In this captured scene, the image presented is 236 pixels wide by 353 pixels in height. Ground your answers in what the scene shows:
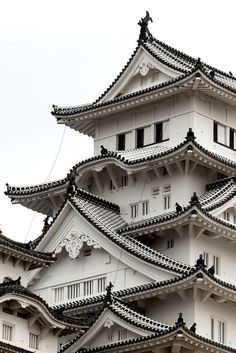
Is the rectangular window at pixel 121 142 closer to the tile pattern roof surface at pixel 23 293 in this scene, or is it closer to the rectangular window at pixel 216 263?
the rectangular window at pixel 216 263

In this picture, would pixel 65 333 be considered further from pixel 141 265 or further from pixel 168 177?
pixel 168 177

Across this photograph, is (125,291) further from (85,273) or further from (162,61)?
(162,61)

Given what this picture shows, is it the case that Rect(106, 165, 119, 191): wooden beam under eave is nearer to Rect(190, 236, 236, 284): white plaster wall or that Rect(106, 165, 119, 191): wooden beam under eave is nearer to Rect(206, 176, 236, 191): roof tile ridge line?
Rect(206, 176, 236, 191): roof tile ridge line

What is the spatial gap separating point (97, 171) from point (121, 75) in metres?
4.61

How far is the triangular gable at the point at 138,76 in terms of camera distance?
2510 inches

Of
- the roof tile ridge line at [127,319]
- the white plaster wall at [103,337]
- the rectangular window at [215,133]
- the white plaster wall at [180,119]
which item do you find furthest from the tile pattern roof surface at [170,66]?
the white plaster wall at [103,337]

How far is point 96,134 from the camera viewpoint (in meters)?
65.6

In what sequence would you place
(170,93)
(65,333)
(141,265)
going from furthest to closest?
(170,93) → (141,265) → (65,333)

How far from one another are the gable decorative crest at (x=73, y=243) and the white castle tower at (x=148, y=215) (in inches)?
2.0

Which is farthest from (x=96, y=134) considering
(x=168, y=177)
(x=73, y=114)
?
(x=168, y=177)

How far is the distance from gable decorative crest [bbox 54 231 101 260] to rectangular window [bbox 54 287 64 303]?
146 cm

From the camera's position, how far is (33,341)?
172 ft

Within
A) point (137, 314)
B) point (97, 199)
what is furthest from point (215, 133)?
point (137, 314)

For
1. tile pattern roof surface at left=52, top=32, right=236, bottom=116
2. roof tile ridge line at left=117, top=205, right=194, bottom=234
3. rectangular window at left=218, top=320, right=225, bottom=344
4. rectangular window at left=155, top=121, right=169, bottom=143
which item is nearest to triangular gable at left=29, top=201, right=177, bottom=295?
roof tile ridge line at left=117, top=205, right=194, bottom=234
